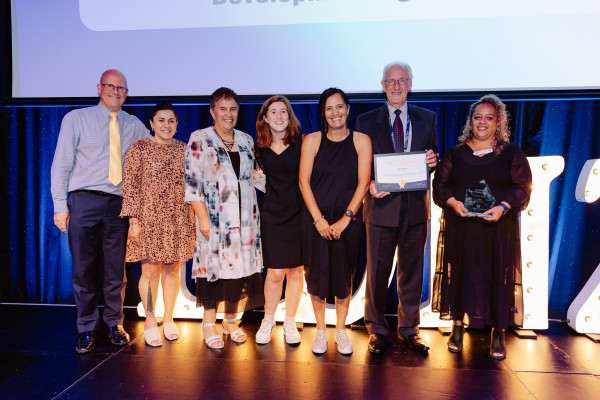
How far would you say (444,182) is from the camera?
2699 millimetres

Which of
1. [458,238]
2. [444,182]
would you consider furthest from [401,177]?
[458,238]

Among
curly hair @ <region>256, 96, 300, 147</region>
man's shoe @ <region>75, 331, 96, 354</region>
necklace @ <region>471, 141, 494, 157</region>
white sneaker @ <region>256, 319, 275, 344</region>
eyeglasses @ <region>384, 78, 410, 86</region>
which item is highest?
eyeglasses @ <region>384, 78, 410, 86</region>

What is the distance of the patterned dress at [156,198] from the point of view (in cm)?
261

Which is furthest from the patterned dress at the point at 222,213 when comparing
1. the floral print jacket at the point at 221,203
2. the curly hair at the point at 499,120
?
the curly hair at the point at 499,120

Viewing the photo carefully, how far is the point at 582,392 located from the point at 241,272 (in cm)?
202

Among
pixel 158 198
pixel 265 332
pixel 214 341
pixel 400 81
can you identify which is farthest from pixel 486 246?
pixel 158 198

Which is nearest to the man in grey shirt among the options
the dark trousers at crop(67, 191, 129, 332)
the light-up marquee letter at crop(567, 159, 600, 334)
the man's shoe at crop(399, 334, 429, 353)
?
the dark trousers at crop(67, 191, 129, 332)

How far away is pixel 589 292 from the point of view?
118 inches

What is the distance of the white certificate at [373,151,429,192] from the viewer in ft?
8.28

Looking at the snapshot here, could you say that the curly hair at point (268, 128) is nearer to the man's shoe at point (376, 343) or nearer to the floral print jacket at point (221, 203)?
the floral print jacket at point (221, 203)

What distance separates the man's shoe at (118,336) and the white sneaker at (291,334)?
3.59 feet

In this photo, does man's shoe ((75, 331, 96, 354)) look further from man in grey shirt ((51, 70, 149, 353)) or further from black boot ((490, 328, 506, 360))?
black boot ((490, 328, 506, 360))

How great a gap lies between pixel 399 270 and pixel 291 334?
85 centimetres

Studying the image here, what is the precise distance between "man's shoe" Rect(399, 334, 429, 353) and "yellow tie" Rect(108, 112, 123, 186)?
86.8 inches
